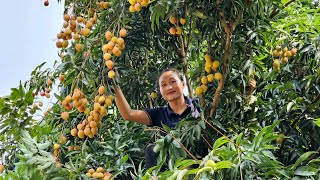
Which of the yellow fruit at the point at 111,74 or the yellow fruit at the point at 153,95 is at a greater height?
the yellow fruit at the point at 111,74

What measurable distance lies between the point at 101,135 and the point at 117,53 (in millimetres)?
530

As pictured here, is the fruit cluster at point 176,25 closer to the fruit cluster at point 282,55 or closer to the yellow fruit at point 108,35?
the yellow fruit at point 108,35

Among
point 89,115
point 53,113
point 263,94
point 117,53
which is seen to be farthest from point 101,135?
point 263,94

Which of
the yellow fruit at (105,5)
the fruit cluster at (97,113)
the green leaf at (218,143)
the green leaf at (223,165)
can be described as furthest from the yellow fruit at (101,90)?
the green leaf at (223,165)

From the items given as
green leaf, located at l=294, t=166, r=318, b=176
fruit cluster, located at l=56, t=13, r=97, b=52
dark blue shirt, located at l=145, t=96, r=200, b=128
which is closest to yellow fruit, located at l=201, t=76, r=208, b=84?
dark blue shirt, located at l=145, t=96, r=200, b=128

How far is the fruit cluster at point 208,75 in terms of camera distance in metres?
1.81

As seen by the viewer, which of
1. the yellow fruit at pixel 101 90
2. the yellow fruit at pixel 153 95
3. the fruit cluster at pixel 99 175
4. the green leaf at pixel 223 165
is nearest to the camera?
the green leaf at pixel 223 165

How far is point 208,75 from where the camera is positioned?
6.13 feet

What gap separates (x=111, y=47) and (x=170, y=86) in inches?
16.3

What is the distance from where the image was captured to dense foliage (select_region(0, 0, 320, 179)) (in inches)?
67.1

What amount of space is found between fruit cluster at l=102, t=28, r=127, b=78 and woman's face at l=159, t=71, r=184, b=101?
0.37 m

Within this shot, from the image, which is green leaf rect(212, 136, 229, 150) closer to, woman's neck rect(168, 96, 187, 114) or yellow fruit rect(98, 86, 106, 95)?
yellow fruit rect(98, 86, 106, 95)

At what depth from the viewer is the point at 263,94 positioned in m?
2.18

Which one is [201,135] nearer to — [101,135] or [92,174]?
[92,174]
